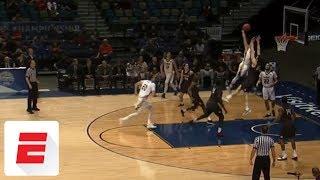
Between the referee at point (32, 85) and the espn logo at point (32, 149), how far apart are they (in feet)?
37.7

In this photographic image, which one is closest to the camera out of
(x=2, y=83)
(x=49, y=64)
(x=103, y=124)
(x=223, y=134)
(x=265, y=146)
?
(x=265, y=146)

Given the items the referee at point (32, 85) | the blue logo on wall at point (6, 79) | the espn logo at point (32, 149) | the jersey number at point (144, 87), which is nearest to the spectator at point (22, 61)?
the blue logo on wall at point (6, 79)

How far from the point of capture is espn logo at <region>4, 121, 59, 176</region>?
6.66 meters

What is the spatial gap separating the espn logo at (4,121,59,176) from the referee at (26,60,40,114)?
11503 millimetres

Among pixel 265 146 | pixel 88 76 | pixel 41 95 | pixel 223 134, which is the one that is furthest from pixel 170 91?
pixel 265 146

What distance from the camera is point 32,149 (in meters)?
6.76

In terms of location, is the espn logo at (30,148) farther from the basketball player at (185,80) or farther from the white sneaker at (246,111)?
the white sneaker at (246,111)

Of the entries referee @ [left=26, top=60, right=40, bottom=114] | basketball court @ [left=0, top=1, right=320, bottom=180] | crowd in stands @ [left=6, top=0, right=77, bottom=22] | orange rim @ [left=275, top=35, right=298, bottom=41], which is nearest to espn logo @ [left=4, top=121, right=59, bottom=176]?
basketball court @ [left=0, top=1, right=320, bottom=180]

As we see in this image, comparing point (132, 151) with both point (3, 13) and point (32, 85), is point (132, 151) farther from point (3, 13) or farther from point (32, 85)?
point (3, 13)

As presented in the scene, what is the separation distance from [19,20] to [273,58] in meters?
11.7

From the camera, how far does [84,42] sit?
84.9 ft

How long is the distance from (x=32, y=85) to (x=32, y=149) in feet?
39.1

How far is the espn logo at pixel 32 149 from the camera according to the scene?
6.66 meters

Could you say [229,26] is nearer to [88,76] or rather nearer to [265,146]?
[88,76]
